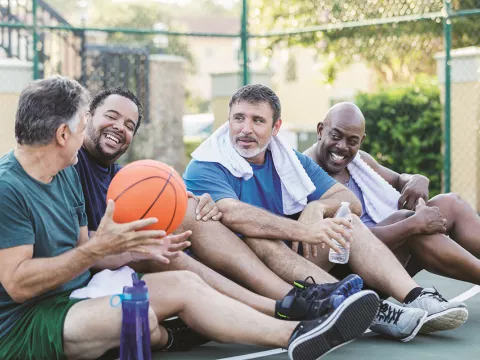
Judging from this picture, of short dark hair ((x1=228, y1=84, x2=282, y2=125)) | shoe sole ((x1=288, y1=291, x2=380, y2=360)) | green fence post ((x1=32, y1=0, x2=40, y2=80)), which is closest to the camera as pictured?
shoe sole ((x1=288, y1=291, x2=380, y2=360))

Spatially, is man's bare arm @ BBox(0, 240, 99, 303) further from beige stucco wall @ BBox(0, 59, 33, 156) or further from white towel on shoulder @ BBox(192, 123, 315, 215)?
beige stucco wall @ BBox(0, 59, 33, 156)

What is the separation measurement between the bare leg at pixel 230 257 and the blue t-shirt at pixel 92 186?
0.46m

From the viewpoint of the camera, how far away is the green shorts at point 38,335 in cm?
347

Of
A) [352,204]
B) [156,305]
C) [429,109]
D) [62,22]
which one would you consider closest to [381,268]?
[352,204]

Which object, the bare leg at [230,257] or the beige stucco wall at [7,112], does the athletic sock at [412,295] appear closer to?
the bare leg at [230,257]

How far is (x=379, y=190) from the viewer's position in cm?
553

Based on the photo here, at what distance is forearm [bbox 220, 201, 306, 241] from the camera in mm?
4484

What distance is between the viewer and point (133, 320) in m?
3.39

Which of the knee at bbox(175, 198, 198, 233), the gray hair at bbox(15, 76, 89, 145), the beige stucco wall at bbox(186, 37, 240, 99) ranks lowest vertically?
the knee at bbox(175, 198, 198, 233)

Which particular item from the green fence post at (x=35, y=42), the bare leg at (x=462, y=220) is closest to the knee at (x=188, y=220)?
the bare leg at (x=462, y=220)

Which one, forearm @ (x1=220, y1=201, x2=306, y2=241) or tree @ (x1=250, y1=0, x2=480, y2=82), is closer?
forearm @ (x1=220, y1=201, x2=306, y2=241)

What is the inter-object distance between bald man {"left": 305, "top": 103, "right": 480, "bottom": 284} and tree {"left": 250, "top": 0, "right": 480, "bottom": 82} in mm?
4101

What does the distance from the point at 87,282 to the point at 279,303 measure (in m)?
0.92

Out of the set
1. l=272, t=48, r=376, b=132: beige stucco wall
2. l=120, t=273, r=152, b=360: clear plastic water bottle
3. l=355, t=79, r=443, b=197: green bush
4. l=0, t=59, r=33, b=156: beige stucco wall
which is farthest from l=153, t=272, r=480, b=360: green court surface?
l=272, t=48, r=376, b=132: beige stucco wall
